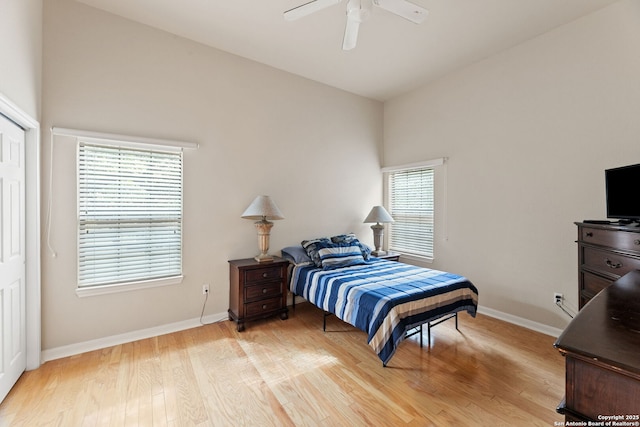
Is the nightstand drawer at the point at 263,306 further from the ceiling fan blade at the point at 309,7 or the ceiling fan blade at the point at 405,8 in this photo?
the ceiling fan blade at the point at 405,8

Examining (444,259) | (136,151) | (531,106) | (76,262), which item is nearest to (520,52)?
(531,106)

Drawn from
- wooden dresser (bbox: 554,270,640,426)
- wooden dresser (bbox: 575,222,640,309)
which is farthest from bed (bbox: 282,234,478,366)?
wooden dresser (bbox: 554,270,640,426)

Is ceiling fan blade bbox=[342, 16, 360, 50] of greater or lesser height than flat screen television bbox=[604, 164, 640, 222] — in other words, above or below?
above

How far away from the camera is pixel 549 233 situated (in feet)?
9.66

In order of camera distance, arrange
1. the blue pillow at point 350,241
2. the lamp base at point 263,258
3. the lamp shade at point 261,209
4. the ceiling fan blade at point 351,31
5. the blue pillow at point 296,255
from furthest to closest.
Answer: the blue pillow at point 350,241 < the blue pillow at point 296,255 < the lamp base at point 263,258 < the lamp shade at point 261,209 < the ceiling fan blade at point 351,31

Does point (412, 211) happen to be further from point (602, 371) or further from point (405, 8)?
point (602, 371)

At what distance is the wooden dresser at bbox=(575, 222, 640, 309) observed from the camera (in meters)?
1.84

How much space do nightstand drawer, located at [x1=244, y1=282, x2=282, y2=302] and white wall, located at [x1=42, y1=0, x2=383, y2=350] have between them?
44 cm

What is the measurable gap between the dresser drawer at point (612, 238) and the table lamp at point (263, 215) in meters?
2.73

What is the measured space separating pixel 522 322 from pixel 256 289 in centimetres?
299

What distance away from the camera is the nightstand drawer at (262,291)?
3.07 metres

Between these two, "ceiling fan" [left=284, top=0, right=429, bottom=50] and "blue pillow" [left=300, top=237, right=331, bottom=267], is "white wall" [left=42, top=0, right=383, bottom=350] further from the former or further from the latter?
"ceiling fan" [left=284, top=0, right=429, bottom=50]

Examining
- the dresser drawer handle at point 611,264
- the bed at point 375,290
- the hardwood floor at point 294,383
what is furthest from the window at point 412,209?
the dresser drawer handle at point 611,264

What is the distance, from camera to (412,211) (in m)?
4.37
